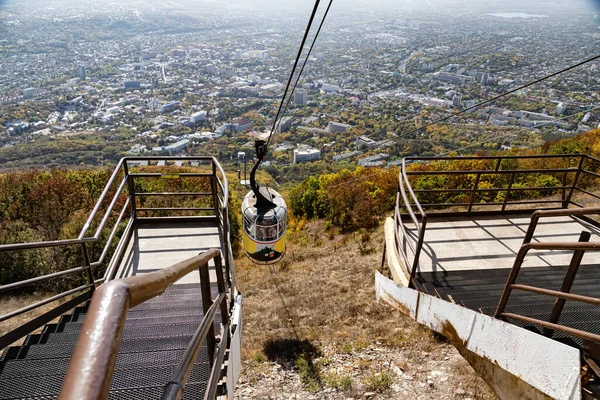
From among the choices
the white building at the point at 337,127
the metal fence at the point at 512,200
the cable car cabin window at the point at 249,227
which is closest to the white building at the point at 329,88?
the white building at the point at 337,127

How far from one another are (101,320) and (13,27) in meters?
102

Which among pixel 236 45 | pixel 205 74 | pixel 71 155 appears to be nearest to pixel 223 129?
pixel 71 155

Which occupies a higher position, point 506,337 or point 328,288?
point 506,337

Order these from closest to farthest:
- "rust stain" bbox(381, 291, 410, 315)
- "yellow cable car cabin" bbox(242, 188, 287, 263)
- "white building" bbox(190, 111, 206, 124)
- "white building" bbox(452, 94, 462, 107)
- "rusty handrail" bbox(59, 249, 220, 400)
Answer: "rusty handrail" bbox(59, 249, 220, 400) → "rust stain" bbox(381, 291, 410, 315) → "yellow cable car cabin" bbox(242, 188, 287, 263) → "white building" bbox(452, 94, 462, 107) → "white building" bbox(190, 111, 206, 124)

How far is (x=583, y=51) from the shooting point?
40.6 m

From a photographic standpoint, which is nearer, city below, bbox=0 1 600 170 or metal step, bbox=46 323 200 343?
metal step, bbox=46 323 200 343

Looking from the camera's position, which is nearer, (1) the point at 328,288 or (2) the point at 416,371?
(2) the point at 416,371

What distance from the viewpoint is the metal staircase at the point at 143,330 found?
26.9 inches

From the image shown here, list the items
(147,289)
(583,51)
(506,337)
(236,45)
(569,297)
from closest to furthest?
(147,289)
(569,297)
(506,337)
(583,51)
(236,45)

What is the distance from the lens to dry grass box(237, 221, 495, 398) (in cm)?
653

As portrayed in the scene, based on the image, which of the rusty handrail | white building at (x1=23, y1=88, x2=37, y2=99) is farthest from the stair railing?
white building at (x1=23, y1=88, x2=37, y2=99)

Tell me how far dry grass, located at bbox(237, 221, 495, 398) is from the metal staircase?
2.57m

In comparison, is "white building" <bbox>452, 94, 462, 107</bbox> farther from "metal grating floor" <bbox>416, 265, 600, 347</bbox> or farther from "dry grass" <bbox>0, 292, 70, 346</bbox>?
"dry grass" <bbox>0, 292, 70, 346</bbox>

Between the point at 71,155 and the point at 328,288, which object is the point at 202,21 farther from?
the point at 328,288
